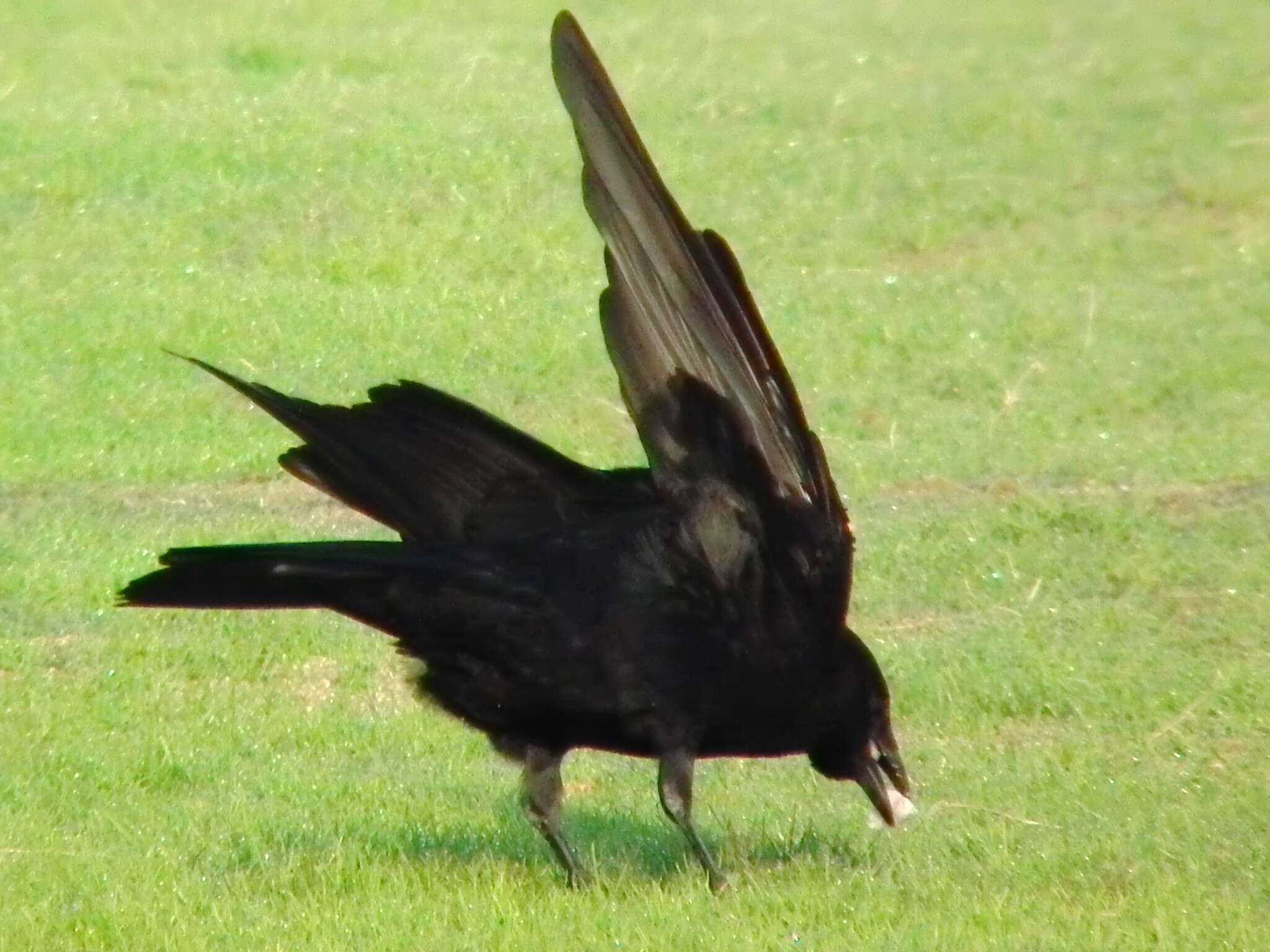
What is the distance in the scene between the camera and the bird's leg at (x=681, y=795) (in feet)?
18.3

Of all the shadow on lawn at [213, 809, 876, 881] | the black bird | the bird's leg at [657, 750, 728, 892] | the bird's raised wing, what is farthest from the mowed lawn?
the bird's raised wing

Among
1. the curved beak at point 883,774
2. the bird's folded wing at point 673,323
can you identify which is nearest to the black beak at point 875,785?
the curved beak at point 883,774

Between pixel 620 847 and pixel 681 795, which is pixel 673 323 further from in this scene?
pixel 620 847

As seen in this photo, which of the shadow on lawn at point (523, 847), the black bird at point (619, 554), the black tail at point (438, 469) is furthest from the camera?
the shadow on lawn at point (523, 847)

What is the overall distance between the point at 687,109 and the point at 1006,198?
265cm

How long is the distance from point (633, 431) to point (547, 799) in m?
5.55

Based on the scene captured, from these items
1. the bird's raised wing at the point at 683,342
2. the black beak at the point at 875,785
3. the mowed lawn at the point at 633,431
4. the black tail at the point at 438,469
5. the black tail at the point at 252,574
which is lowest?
the mowed lawn at the point at 633,431

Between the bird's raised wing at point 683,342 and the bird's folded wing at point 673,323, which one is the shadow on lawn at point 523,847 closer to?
the bird's raised wing at point 683,342

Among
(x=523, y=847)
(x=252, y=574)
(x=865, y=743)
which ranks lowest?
(x=523, y=847)

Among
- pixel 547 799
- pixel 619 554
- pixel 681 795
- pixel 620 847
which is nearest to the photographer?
pixel 619 554

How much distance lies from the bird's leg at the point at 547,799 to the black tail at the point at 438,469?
0.65 meters

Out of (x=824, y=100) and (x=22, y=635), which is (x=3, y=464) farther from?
(x=824, y=100)

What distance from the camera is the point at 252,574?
5355 millimetres

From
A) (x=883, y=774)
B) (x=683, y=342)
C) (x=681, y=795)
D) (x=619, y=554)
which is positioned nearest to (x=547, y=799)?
(x=681, y=795)
